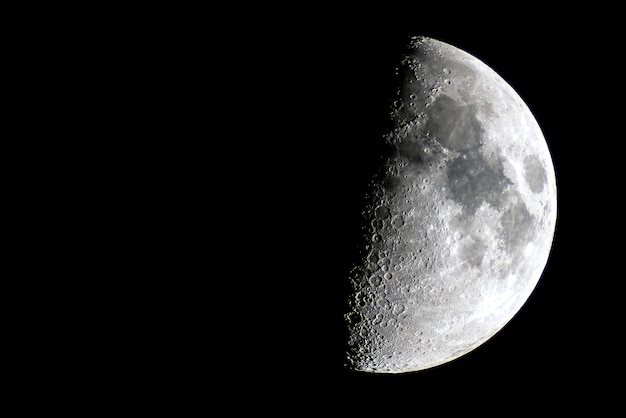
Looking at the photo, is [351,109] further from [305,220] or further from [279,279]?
[279,279]

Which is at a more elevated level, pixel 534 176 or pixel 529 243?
pixel 534 176

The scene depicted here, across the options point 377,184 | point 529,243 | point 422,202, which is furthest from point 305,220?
point 529,243

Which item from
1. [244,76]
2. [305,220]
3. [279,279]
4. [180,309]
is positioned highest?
[244,76]

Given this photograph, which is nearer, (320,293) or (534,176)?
(320,293)

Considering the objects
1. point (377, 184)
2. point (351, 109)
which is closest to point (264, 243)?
point (377, 184)

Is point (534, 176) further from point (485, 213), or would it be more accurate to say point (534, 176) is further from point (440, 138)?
point (440, 138)

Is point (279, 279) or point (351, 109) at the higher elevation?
point (351, 109)
